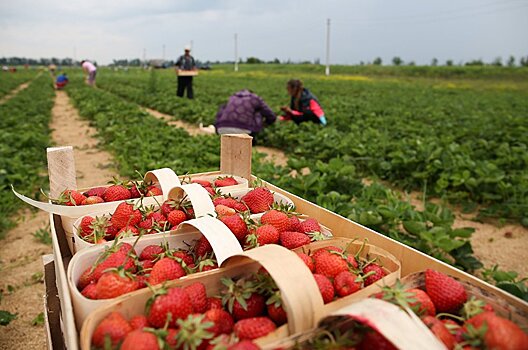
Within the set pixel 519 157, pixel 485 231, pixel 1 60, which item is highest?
pixel 1 60

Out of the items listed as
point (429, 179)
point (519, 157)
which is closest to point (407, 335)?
point (429, 179)

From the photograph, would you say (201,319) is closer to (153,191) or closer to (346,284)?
(346,284)

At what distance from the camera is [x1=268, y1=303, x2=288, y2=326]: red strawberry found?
1.20 meters

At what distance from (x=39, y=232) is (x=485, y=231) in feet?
16.2

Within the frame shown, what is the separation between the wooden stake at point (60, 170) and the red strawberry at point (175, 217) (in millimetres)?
799

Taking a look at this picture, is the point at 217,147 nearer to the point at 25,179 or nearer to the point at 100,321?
the point at 25,179

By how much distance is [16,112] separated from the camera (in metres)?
12.3

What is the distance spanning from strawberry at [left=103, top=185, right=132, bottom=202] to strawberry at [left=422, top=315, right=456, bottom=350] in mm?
1544

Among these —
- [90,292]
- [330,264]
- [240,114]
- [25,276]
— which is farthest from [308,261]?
[240,114]

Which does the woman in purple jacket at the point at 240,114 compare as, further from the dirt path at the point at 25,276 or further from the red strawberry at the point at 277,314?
the red strawberry at the point at 277,314

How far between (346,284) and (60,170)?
1686 mm

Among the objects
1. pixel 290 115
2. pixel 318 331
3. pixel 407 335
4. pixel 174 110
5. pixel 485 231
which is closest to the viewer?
pixel 407 335

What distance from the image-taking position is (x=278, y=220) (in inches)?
67.7

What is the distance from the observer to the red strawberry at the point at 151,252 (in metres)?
1.50
